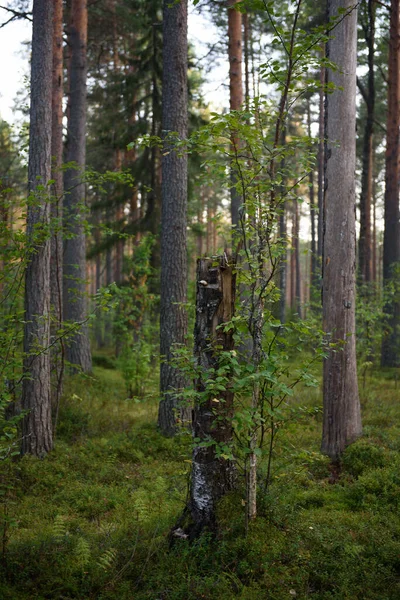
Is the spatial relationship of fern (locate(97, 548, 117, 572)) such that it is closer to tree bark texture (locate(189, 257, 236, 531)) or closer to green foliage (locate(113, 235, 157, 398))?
tree bark texture (locate(189, 257, 236, 531))

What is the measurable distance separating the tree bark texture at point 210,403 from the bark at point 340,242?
9.21 feet

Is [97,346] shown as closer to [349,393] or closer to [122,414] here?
[122,414]

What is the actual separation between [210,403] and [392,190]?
13240 mm

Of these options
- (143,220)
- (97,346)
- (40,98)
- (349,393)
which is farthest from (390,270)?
(97,346)

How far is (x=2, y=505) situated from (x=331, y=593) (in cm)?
393

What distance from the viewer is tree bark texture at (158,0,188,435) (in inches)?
316

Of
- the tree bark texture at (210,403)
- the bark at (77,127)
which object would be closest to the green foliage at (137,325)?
the bark at (77,127)

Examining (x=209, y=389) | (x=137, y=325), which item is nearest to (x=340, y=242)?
(x=209, y=389)

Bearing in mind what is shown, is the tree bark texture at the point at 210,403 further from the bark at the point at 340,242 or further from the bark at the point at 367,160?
the bark at the point at 367,160

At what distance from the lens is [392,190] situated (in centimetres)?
1498

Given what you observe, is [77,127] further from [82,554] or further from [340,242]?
[82,554]

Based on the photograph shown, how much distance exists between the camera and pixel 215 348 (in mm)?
3834

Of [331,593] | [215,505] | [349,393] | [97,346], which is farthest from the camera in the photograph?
[97,346]

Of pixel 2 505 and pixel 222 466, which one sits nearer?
pixel 222 466
